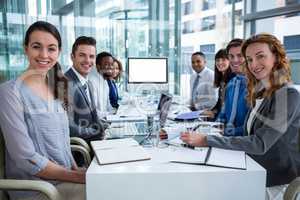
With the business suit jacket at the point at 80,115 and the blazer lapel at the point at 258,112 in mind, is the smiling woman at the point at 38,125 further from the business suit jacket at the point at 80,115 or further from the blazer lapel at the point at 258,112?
the blazer lapel at the point at 258,112

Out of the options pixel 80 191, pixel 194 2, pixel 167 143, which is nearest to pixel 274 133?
pixel 167 143

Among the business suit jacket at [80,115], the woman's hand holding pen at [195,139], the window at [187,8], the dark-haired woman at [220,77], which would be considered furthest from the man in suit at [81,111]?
the window at [187,8]

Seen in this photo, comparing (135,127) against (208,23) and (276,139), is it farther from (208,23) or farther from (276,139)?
(208,23)

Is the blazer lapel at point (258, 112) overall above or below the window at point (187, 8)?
below

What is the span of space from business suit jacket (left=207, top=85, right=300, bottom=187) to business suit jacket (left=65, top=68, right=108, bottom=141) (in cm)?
98

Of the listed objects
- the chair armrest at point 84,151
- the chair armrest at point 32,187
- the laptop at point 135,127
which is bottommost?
the chair armrest at point 84,151

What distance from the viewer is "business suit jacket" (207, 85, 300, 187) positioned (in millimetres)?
1524

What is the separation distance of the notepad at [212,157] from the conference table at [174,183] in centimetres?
5

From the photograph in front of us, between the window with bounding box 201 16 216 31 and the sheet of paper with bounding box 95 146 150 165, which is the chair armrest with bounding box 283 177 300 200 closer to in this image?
the sheet of paper with bounding box 95 146 150 165

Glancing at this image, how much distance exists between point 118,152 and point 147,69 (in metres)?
2.40

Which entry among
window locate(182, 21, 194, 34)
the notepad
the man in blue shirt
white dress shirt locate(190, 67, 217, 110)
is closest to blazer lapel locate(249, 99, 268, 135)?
the notepad

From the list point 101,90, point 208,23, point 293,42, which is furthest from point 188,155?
point 208,23

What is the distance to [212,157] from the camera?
4.88 feet

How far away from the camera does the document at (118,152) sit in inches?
57.1
